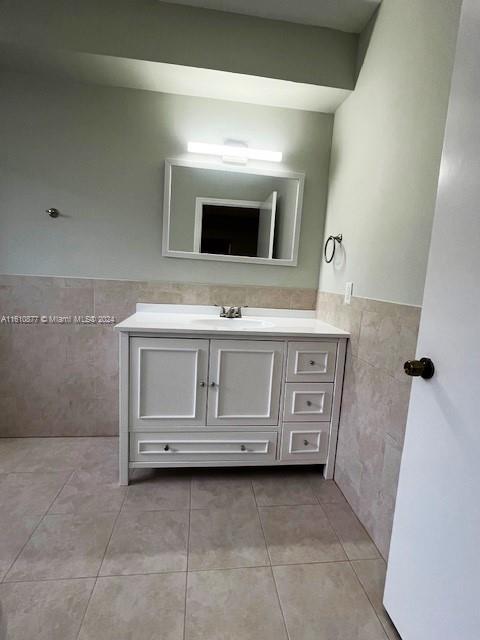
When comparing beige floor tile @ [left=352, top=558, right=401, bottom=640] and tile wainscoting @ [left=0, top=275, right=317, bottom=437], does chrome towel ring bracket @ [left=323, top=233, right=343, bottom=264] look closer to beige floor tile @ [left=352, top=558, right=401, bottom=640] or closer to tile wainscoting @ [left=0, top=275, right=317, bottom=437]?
tile wainscoting @ [left=0, top=275, right=317, bottom=437]

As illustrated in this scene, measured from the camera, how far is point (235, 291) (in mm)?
2170

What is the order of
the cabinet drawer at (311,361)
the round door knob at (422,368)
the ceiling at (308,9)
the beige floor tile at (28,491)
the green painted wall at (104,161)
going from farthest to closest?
the green painted wall at (104,161), the cabinet drawer at (311,361), the ceiling at (308,9), the beige floor tile at (28,491), the round door knob at (422,368)

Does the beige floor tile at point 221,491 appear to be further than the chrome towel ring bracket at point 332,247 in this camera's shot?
No

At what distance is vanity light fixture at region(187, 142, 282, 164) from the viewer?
1.99 meters

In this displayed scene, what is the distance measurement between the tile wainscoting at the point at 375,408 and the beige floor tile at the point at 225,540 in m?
0.52

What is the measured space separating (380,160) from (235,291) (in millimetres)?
1106

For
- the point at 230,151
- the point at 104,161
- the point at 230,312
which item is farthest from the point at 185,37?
the point at 230,312

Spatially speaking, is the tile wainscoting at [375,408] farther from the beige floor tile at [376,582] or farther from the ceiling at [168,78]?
the ceiling at [168,78]

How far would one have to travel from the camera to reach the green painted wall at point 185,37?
5.27 feet

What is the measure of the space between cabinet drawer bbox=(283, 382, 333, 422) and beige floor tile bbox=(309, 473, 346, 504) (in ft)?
1.18

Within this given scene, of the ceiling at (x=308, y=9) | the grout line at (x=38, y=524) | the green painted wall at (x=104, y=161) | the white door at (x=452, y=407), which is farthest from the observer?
the green painted wall at (x=104, y=161)

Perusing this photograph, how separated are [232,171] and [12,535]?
7.16 ft

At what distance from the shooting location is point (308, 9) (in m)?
1.64

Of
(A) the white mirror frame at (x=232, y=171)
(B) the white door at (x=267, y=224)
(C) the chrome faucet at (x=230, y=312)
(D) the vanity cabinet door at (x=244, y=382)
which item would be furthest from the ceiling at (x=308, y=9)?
(D) the vanity cabinet door at (x=244, y=382)
